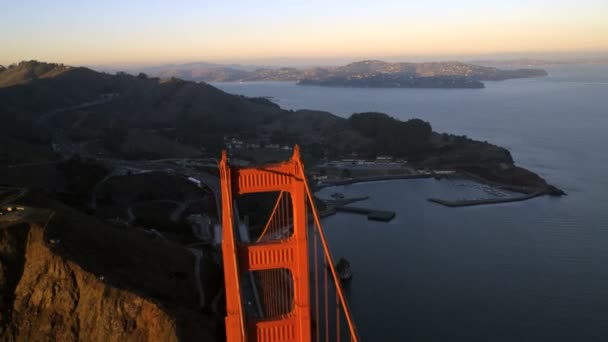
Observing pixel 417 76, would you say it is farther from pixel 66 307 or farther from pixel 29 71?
pixel 66 307

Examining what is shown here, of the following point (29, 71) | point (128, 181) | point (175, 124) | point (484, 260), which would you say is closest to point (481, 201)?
point (484, 260)

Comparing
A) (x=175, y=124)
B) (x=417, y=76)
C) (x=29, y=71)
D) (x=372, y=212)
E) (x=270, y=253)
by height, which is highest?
(x=29, y=71)

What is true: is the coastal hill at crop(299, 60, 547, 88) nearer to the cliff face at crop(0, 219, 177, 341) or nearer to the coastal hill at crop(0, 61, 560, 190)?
the coastal hill at crop(0, 61, 560, 190)

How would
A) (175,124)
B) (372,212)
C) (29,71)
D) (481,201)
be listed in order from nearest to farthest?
(372,212)
(481,201)
(175,124)
(29,71)

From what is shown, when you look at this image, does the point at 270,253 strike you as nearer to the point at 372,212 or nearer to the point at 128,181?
the point at 128,181

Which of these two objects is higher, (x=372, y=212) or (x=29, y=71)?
(x=29, y=71)

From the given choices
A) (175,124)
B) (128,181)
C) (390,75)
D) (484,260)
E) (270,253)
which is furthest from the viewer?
(390,75)

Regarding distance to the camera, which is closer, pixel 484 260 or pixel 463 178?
pixel 484 260
